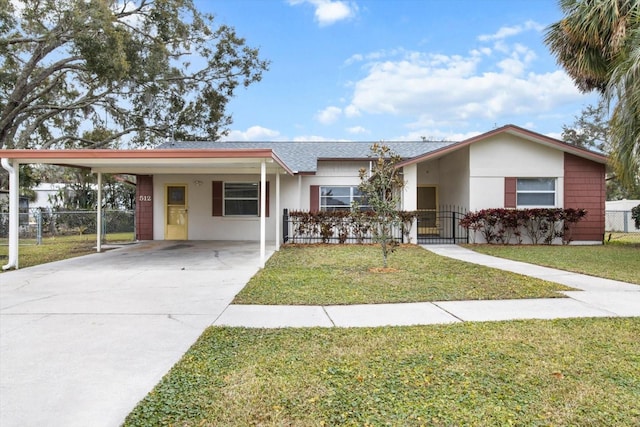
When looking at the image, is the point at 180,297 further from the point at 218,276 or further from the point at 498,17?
the point at 498,17

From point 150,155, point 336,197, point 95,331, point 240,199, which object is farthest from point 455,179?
point 95,331

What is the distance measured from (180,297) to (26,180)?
23.6m

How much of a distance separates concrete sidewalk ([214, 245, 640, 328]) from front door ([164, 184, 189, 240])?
1110cm

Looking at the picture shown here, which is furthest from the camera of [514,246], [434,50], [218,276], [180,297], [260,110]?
[260,110]

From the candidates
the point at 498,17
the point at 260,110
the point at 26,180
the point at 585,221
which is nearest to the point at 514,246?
the point at 585,221

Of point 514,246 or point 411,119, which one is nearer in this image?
point 514,246

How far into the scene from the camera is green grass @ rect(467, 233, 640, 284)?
27.4ft

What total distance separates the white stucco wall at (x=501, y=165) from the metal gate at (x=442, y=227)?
36.6 inches

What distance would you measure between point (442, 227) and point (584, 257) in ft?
20.8

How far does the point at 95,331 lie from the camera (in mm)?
4484

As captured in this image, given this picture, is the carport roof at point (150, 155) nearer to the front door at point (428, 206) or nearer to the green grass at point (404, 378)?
the green grass at point (404, 378)

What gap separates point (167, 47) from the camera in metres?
20.4

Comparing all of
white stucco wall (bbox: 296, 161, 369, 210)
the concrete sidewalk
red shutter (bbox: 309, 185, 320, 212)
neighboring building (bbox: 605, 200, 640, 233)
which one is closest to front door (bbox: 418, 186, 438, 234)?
white stucco wall (bbox: 296, 161, 369, 210)

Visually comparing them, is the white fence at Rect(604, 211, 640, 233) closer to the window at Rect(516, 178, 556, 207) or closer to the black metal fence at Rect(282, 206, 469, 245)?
the window at Rect(516, 178, 556, 207)
